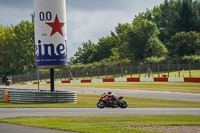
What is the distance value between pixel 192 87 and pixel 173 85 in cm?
412

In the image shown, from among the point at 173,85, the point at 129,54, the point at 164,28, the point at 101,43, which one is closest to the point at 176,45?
the point at 129,54

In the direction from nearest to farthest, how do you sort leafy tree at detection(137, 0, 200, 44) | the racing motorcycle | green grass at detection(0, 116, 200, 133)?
green grass at detection(0, 116, 200, 133)
the racing motorcycle
leafy tree at detection(137, 0, 200, 44)

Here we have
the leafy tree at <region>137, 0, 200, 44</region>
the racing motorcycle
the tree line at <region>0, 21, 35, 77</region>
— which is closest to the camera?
the racing motorcycle

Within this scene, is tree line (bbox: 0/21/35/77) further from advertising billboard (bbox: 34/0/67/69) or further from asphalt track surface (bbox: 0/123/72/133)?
asphalt track surface (bbox: 0/123/72/133)

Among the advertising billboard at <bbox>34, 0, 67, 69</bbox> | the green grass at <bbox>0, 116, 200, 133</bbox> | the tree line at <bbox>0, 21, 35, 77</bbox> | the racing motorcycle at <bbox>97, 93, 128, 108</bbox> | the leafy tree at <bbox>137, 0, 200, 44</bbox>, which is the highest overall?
the leafy tree at <bbox>137, 0, 200, 44</bbox>

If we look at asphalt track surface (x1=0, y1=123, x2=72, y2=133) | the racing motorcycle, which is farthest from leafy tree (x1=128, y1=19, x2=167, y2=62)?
asphalt track surface (x1=0, y1=123, x2=72, y2=133)

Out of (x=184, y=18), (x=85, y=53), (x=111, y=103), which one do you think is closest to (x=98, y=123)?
(x=111, y=103)

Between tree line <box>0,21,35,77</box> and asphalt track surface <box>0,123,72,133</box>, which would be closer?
asphalt track surface <box>0,123,72,133</box>

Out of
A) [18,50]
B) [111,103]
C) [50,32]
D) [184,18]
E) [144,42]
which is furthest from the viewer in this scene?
[18,50]

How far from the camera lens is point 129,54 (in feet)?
375

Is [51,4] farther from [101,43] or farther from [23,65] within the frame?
[101,43]

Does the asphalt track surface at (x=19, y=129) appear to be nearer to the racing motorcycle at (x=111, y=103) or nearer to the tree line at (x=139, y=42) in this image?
the racing motorcycle at (x=111, y=103)

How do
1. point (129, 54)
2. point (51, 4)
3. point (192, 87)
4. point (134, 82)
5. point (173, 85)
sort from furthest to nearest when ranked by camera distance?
point (129, 54)
point (134, 82)
point (173, 85)
point (192, 87)
point (51, 4)

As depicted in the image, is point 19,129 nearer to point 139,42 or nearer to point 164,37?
point 139,42
